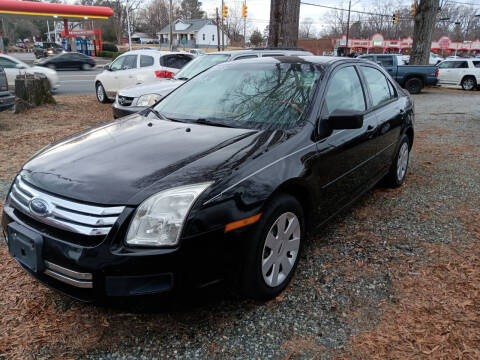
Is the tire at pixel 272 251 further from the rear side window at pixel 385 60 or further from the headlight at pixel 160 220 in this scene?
the rear side window at pixel 385 60

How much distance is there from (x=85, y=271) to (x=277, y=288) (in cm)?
122

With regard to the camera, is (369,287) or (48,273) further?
(369,287)

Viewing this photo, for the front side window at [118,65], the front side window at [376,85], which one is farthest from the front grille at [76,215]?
the front side window at [118,65]

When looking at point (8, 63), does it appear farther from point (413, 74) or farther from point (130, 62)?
point (413, 74)

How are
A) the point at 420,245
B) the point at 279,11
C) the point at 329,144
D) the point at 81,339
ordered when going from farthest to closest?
the point at 279,11, the point at 420,245, the point at 329,144, the point at 81,339

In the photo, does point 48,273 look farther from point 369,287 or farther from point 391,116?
point 391,116

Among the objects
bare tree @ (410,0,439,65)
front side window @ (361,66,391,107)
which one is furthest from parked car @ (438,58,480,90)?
front side window @ (361,66,391,107)

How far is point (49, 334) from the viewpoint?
2271mm

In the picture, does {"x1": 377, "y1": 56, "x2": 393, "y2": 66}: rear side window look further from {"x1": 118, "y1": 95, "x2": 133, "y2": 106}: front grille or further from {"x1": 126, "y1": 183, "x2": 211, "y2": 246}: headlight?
{"x1": 126, "y1": 183, "x2": 211, "y2": 246}: headlight

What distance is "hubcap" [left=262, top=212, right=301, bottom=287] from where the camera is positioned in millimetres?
2441

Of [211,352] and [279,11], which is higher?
[279,11]

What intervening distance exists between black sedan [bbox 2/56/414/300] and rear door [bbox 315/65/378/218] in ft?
0.06

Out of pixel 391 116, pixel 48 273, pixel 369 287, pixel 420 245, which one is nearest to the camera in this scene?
pixel 48 273

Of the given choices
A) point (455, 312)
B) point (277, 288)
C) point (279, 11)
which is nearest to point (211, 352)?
point (277, 288)
